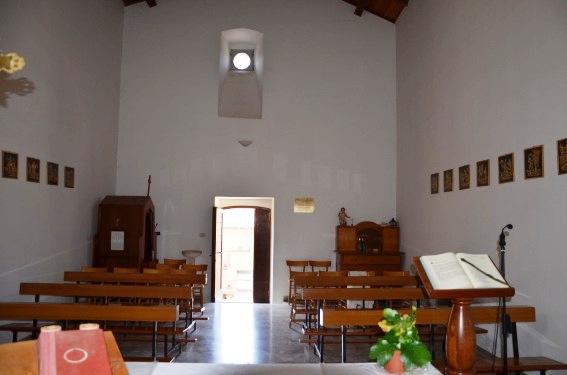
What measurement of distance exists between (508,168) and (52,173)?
6.15 m

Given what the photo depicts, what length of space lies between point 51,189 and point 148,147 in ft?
10.3

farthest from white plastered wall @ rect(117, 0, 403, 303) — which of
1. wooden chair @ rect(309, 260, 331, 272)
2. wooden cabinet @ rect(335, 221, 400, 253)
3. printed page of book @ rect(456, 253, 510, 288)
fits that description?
printed page of book @ rect(456, 253, 510, 288)

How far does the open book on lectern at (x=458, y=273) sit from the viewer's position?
237cm

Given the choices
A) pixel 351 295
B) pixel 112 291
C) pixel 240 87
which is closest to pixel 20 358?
pixel 351 295

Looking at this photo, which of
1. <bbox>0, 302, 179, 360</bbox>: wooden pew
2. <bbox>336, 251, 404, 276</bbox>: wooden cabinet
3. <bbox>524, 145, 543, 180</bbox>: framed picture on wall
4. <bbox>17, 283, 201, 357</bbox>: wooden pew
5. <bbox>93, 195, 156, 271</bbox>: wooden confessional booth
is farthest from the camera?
<bbox>336, 251, 404, 276</bbox>: wooden cabinet

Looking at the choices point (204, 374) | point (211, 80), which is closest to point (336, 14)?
point (211, 80)

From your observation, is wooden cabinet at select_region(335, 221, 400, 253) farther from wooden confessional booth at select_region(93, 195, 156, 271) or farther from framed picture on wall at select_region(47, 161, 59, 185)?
framed picture on wall at select_region(47, 161, 59, 185)

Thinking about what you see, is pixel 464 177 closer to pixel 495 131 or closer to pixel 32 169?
pixel 495 131

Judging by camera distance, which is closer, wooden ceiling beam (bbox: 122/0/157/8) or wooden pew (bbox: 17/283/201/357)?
wooden pew (bbox: 17/283/201/357)

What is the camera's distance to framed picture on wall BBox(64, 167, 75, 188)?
24.9 feet

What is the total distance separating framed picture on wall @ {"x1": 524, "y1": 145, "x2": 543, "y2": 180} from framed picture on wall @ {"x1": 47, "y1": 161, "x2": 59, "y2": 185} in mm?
6236

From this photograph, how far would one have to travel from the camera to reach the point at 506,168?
5676mm

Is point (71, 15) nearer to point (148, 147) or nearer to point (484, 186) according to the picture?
point (148, 147)

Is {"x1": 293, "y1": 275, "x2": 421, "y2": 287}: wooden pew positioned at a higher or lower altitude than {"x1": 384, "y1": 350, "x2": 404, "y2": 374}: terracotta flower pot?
lower
